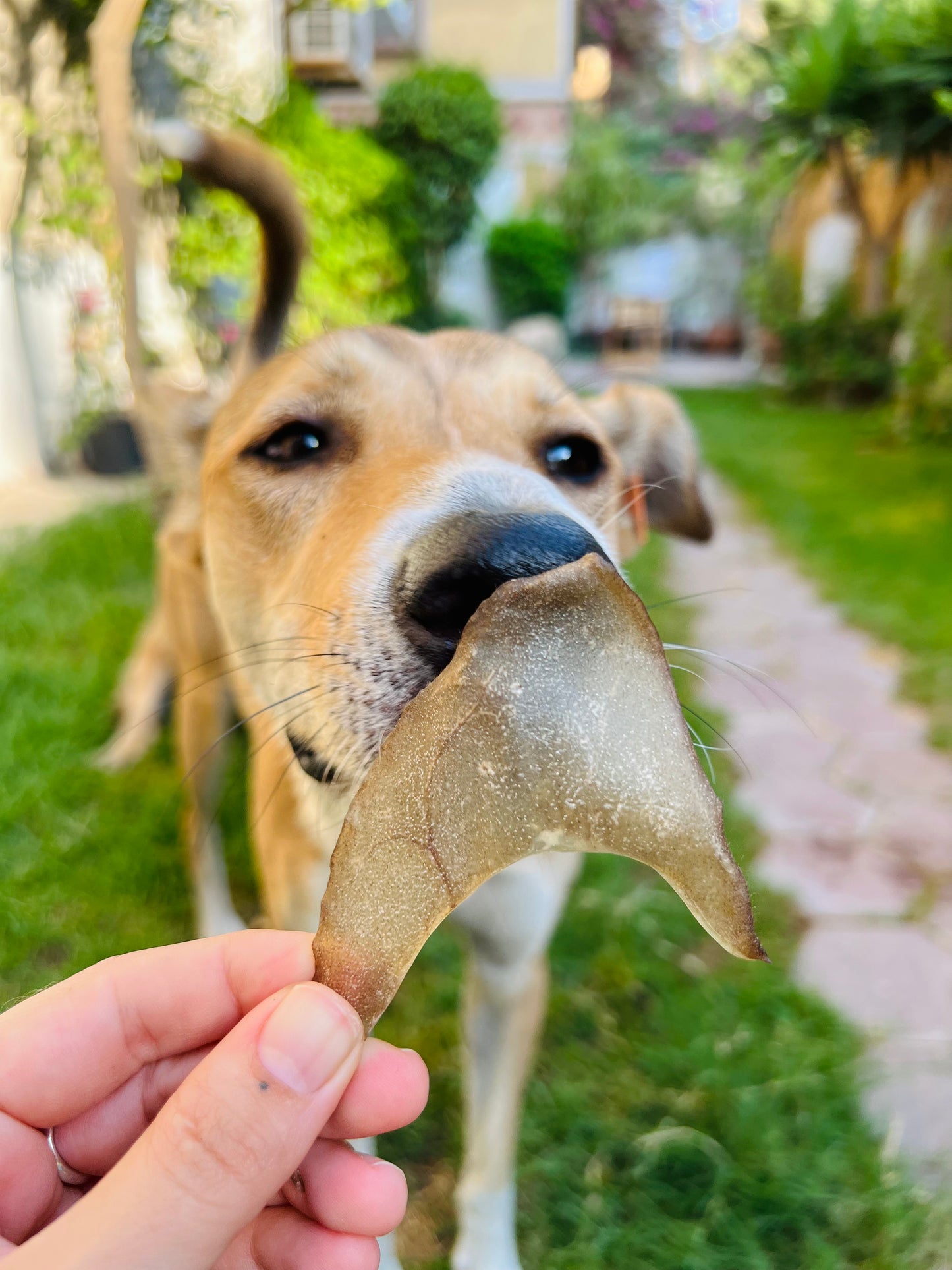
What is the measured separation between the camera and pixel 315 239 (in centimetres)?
734

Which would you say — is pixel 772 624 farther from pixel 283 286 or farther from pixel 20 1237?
pixel 20 1237

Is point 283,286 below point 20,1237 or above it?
above

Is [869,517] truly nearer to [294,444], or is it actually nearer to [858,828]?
[858,828]

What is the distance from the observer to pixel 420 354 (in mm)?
1766

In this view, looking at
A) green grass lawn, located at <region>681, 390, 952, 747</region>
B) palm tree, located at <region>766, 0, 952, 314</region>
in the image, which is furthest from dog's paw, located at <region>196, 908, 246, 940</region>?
palm tree, located at <region>766, 0, 952, 314</region>

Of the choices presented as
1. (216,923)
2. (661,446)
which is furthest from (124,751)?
(661,446)

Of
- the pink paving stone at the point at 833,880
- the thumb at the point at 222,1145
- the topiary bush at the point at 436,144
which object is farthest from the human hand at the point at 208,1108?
the topiary bush at the point at 436,144

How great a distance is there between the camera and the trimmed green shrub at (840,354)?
10.7 m

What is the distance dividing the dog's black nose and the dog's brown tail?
2.04 meters

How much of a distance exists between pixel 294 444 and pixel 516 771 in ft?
3.54

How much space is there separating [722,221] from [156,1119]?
2032 cm

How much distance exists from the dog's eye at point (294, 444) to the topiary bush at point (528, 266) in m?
15.9

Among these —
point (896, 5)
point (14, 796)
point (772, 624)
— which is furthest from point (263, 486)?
point (772, 624)

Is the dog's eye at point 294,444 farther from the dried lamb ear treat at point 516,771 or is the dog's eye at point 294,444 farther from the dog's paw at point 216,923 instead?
the dog's paw at point 216,923
